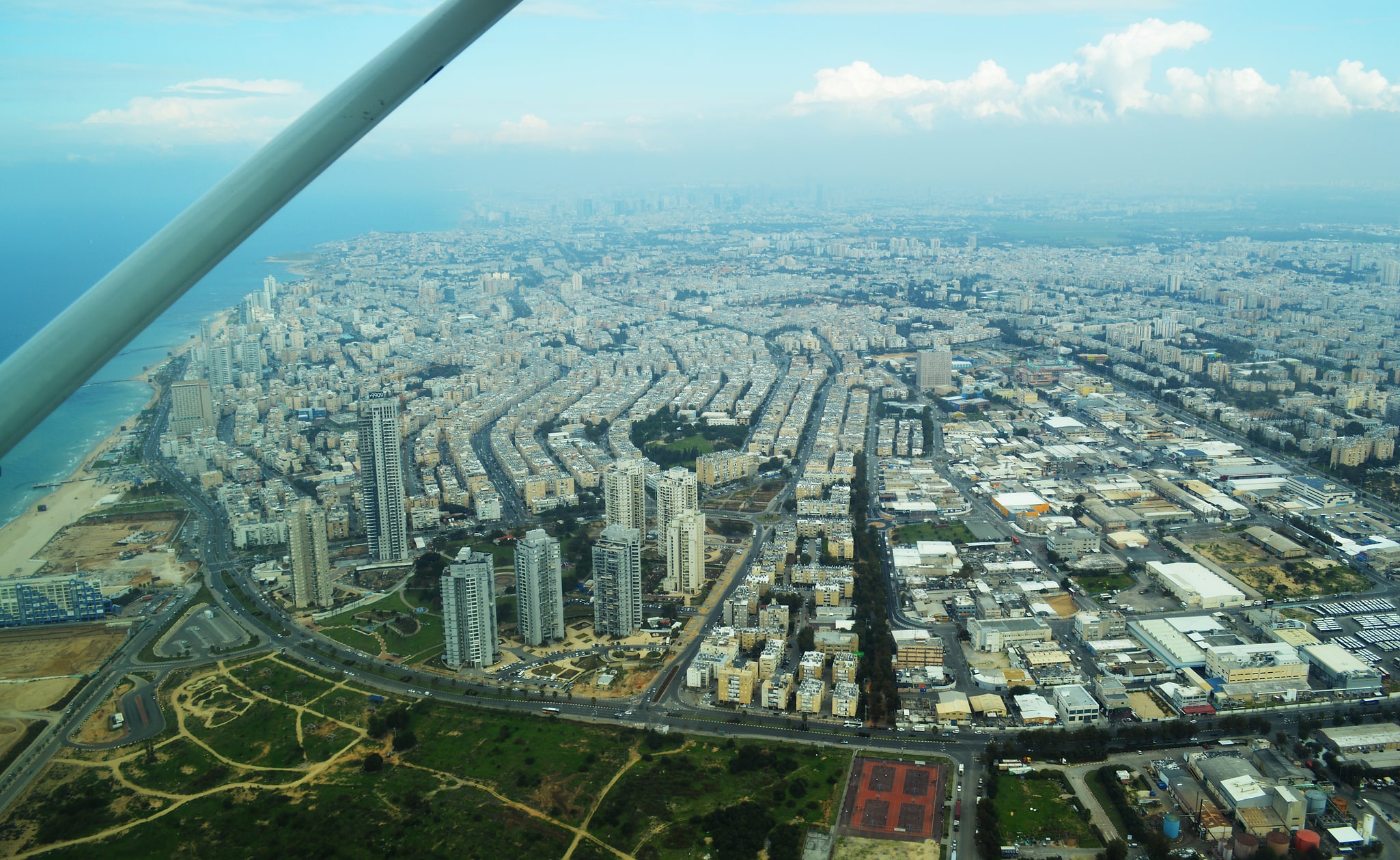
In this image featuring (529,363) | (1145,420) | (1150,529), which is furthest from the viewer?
(529,363)

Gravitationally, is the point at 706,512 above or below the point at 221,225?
below

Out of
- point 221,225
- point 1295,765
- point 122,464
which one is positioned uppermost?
point 221,225

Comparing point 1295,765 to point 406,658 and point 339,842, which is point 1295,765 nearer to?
point 339,842

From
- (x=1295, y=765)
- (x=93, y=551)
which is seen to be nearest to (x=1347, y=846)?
(x=1295, y=765)

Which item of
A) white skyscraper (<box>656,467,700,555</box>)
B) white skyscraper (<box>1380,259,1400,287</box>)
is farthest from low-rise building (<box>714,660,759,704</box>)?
white skyscraper (<box>1380,259,1400,287</box>)

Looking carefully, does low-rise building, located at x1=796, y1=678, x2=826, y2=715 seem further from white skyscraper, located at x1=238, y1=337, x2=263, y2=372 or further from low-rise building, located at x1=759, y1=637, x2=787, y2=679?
white skyscraper, located at x1=238, y1=337, x2=263, y2=372

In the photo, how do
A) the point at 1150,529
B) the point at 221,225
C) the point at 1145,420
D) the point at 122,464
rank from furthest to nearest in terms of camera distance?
the point at 1145,420
the point at 122,464
the point at 1150,529
the point at 221,225

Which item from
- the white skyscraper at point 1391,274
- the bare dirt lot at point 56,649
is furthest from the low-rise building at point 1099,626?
the white skyscraper at point 1391,274

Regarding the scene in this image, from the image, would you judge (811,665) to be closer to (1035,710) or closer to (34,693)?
(1035,710)
